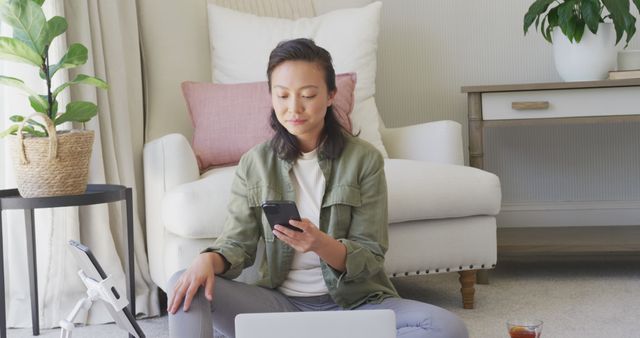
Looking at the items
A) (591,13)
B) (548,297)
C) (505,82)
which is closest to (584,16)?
(591,13)

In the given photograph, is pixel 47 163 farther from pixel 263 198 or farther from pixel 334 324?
pixel 334 324

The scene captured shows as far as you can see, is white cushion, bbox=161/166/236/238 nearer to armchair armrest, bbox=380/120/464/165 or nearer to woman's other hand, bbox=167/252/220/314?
woman's other hand, bbox=167/252/220/314

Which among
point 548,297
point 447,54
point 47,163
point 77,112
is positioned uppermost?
point 447,54

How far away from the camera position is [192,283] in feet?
4.41

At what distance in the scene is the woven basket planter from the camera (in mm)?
1920

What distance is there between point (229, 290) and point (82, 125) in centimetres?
110

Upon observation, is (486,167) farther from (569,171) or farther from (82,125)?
(82,125)

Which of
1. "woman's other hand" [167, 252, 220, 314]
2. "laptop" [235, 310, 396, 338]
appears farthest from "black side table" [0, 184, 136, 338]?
"laptop" [235, 310, 396, 338]

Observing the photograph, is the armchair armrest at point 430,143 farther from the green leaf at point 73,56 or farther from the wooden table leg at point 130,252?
the green leaf at point 73,56

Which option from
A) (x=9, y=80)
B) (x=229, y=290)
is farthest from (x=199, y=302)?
(x=9, y=80)

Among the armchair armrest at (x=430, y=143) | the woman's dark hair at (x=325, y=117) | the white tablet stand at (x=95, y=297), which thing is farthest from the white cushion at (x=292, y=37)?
the white tablet stand at (x=95, y=297)

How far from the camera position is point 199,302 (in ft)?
4.42

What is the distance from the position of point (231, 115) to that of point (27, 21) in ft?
2.20

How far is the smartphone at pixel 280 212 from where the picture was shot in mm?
1261
